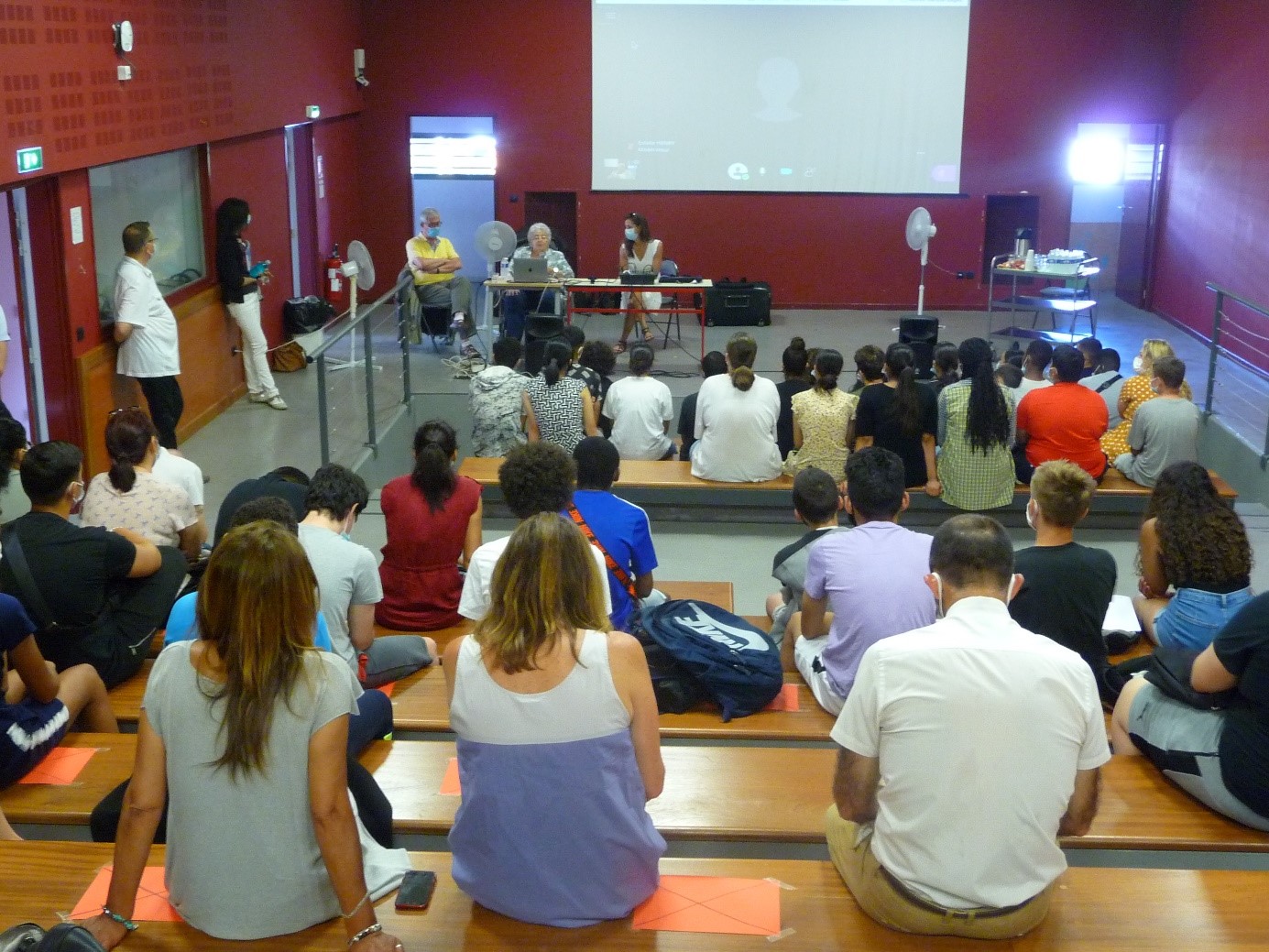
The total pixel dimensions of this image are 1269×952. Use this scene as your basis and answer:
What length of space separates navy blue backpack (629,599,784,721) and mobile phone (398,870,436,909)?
1.21 metres

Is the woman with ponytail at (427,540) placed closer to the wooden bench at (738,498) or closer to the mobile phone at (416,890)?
the mobile phone at (416,890)

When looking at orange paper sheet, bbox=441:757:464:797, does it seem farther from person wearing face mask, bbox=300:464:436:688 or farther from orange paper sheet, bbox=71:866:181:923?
orange paper sheet, bbox=71:866:181:923

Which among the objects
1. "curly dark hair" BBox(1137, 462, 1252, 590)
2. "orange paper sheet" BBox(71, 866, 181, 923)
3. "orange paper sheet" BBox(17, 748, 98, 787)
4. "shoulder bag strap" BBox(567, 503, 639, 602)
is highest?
"curly dark hair" BBox(1137, 462, 1252, 590)

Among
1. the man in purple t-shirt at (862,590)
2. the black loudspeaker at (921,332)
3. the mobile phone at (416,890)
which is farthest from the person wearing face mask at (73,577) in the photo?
the black loudspeaker at (921,332)

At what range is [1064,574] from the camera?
3.98m

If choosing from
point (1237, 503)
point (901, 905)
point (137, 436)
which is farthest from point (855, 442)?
point (901, 905)

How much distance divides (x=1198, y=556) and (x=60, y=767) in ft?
10.3

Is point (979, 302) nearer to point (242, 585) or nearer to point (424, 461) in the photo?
point (424, 461)

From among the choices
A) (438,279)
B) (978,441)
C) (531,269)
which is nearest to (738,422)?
(978,441)

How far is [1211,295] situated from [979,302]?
2377 mm

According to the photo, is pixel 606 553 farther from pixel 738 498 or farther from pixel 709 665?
pixel 738 498

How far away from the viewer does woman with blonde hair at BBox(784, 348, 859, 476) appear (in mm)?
6551

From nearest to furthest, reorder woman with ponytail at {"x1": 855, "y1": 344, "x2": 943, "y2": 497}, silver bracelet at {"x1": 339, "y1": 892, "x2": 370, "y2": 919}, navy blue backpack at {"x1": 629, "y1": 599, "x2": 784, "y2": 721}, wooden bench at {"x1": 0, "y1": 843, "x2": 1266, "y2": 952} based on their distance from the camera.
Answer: silver bracelet at {"x1": 339, "y1": 892, "x2": 370, "y2": 919}
wooden bench at {"x1": 0, "y1": 843, "x2": 1266, "y2": 952}
navy blue backpack at {"x1": 629, "y1": 599, "x2": 784, "y2": 721}
woman with ponytail at {"x1": 855, "y1": 344, "x2": 943, "y2": 497}

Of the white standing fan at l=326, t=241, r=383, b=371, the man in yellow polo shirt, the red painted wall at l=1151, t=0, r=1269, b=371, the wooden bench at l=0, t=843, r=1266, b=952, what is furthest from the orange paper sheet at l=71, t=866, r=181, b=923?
the red painted wall at l=1151, t=0, r=1269, b=371
